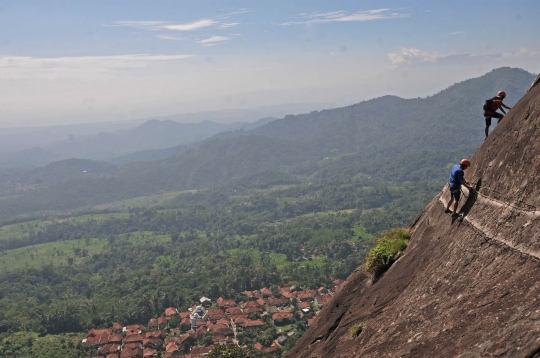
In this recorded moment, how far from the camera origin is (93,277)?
128 meters

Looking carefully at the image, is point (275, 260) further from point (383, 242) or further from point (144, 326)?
point (383, 242)

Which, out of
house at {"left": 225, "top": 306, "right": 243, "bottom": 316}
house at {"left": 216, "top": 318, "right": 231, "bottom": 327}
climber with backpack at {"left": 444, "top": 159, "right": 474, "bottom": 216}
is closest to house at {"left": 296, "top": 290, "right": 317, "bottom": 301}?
house at {"left": 225, "top": 306, "right": 243, "bottom": 316}

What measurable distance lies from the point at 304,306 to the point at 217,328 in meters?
17.0

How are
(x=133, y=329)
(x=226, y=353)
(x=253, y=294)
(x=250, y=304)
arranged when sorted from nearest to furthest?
1. (x=226, y=353)
2. (x=133, y=329)
3. (x=250, y=304)
4. (x=253, y=294)

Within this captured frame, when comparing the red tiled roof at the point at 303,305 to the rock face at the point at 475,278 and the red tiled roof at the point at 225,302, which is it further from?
the rock face at the point at 475,278

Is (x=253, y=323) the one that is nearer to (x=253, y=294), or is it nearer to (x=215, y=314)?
(x=215, y=314)

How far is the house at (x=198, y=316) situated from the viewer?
232ft

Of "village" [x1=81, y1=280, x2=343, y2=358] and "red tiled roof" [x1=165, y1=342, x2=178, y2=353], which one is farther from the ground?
"red tiled roof" [x1=165, y1=342, x2=178, y2=353]

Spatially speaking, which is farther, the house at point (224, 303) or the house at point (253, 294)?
the house at point (253, 294)

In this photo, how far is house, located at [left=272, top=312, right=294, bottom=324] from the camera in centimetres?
6762

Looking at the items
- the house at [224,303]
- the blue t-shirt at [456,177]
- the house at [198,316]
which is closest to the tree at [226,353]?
the blue t-shirt at [456,177]

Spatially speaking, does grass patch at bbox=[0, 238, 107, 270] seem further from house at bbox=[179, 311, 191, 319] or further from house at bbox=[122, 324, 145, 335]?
house at bbox=[179, 311, 191, 319]

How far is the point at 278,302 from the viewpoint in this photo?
3027 inches

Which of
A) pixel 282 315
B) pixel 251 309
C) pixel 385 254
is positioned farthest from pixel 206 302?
pixel 385 254
